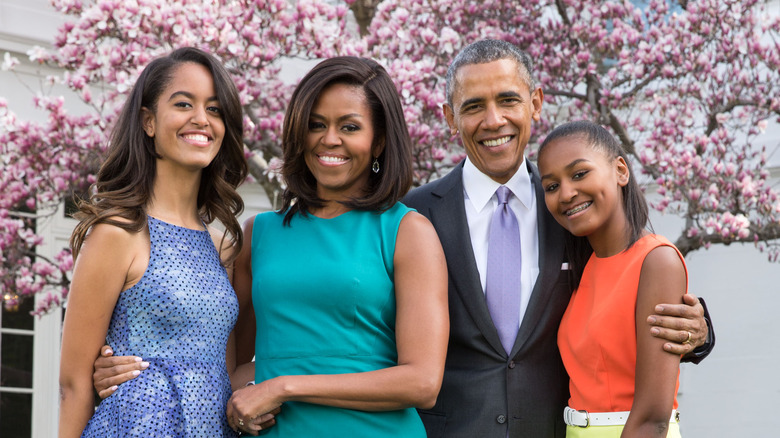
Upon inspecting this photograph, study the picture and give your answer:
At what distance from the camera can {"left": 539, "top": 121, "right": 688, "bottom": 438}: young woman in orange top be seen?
279 centimetres

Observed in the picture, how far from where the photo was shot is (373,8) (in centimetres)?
743

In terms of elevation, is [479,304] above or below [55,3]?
below

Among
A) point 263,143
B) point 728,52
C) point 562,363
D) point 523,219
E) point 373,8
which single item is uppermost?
point 373,8

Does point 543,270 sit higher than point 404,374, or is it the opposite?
point 543,270

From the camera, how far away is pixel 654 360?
278 centimetres

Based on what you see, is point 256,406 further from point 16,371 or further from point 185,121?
point 16,371

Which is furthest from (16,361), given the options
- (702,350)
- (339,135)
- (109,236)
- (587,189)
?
(702,350)

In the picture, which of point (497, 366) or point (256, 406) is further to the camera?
point (497, 366)

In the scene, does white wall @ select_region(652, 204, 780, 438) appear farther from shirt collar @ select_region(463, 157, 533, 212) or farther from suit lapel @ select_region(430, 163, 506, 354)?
suit lapel @ select_region(430, 163, 506, 354)

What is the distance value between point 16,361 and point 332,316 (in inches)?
211

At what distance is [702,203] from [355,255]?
3730mm

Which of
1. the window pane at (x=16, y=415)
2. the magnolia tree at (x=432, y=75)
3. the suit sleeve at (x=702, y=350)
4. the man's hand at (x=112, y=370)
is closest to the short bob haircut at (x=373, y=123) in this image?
the man's hand at (x=112, y=370)

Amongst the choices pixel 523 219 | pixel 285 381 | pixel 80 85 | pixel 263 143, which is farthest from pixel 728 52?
pixel 285 381

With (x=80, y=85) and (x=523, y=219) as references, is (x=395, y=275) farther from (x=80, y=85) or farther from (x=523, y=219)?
(x=80, y=85)
